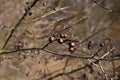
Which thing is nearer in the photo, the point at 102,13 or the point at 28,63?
the point at 28,63

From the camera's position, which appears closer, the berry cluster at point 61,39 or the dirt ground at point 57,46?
the berry cluster at point 61,39

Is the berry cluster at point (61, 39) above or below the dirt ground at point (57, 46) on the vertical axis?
above

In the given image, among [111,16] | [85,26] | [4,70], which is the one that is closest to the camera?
[4,70]

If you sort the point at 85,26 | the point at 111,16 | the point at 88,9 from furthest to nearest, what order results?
the point at 111,16 → the point at 85,26 → the point at 88,9

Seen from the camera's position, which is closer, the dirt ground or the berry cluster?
the berry cluster

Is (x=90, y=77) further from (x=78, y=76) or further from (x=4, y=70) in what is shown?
(x=4, y=70)

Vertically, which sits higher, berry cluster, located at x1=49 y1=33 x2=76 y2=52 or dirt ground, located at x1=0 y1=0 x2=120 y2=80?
berry cluster, located at x1=49 y1=33 x2=76 y2=52

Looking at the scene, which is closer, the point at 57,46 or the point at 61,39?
the point at 61,39

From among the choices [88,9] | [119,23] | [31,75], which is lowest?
[119,23]

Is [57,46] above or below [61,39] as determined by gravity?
below

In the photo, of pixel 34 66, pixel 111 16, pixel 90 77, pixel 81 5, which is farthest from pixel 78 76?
pixel 111 16

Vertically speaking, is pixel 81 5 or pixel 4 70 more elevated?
pixel 81 5
